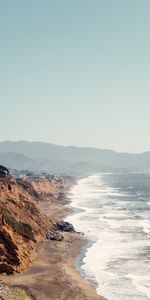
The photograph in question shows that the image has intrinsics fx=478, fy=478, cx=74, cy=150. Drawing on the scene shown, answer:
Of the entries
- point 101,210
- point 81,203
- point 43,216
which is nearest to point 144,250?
point 43,216

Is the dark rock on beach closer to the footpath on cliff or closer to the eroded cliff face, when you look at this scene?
the footpath on cliff

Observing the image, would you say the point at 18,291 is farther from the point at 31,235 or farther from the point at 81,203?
the point at 81,203

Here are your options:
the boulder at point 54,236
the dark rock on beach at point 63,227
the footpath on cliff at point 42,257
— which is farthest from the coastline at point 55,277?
the dark rock on beach at point 63,227

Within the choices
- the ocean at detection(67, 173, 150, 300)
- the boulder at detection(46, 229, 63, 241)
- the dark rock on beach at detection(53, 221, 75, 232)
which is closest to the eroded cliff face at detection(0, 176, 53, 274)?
the boulder at detection(46, 229, 63, 241)

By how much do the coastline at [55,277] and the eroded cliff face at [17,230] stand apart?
1373 mm

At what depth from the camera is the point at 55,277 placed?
56.4 m

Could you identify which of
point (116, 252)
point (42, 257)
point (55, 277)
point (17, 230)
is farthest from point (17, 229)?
point (116, 252)

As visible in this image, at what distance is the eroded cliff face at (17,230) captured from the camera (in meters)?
57.2

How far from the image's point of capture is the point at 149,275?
56062mm

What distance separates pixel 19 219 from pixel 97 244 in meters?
13.9

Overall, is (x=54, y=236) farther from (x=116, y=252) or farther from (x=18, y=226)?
(x=116, y=252)

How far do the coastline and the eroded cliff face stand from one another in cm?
137

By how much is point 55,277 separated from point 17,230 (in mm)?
12370

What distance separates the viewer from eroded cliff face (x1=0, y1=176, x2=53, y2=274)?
5719cm
